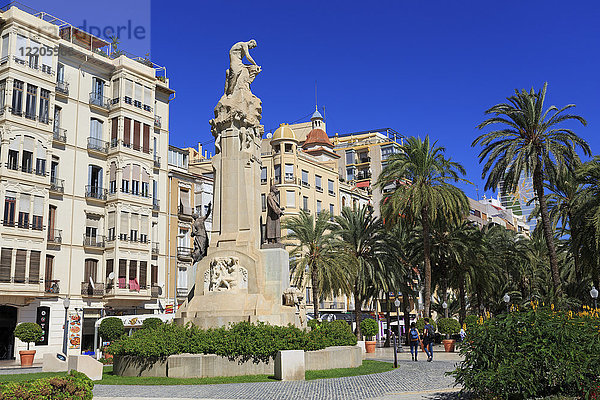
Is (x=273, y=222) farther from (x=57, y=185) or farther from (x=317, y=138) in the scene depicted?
(x=317, y=138)

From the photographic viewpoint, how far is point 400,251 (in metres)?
41.9

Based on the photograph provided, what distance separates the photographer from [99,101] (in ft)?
147

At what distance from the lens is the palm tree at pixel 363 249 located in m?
40.9

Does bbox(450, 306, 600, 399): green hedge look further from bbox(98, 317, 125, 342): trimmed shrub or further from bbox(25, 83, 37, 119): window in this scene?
bbox(25, 83, 37, 119): window

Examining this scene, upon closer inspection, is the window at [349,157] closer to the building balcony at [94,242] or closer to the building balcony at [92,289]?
the building balcony at [94,242]

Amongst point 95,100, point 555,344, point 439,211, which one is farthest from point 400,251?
point 555,344

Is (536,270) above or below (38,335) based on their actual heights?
above

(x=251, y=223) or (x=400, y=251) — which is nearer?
(x=251, y=223)

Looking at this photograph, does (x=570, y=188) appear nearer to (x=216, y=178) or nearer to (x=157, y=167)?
(x=216, y=178)

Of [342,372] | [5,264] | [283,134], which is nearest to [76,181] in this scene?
[5,264]

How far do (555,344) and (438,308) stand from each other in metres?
58.4

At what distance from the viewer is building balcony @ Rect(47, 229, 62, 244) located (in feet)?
129

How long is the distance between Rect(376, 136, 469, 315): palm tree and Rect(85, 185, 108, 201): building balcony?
20280 millimetres

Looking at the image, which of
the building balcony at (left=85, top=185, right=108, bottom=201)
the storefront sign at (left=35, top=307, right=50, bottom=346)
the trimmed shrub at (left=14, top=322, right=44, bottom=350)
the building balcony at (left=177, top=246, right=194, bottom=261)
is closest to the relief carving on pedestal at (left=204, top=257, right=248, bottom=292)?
the trimmed shrub at (left=14, top=322, right=44, bottom=350)
